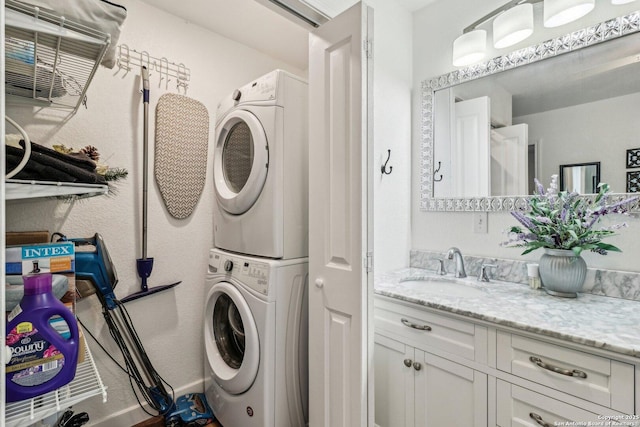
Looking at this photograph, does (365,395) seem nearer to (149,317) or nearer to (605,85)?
(149,317)

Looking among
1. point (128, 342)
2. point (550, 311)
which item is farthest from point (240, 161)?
point (550, 311)

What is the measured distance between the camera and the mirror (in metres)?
1.50

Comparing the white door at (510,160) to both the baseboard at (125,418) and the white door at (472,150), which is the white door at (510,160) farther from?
the baseboard at (125,418)

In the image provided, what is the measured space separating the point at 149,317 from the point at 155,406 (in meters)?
0.48

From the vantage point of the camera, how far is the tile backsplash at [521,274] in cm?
139

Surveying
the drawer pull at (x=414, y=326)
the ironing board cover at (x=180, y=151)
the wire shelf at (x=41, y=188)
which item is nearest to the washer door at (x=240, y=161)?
the ironing board cover at (x=180, y=151)

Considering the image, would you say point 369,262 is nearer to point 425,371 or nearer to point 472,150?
point 425,371

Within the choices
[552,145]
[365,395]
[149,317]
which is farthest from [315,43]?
[149,317]

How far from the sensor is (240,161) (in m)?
1.75

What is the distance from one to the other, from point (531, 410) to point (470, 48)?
1.81m

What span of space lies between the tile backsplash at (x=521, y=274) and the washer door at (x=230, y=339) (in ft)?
3.88

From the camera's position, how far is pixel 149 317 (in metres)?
1.85

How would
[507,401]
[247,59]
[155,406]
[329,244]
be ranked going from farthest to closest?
[247,59]
[155,406]
[329,244]
[507,401]

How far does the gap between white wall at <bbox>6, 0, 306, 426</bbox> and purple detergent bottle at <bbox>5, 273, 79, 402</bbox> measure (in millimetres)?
1084
